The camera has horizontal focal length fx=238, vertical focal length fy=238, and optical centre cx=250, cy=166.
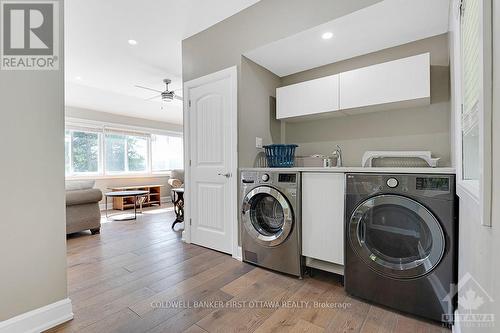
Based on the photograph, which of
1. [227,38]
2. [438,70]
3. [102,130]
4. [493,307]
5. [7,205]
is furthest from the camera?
[102,130]

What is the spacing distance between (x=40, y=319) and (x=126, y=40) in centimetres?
304

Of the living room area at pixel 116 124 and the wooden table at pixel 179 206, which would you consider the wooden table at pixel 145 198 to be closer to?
the living room area at pixel 116 124

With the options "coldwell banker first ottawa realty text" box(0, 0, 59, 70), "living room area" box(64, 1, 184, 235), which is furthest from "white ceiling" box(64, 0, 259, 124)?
"coldwell banker first ottawa realty text" box(0, 0, 59, 70)

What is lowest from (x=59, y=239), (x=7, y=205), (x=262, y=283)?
(x=262, y=283)

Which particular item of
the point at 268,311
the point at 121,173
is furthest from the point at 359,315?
the point at 121,173

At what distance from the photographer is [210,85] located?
2.77 metres

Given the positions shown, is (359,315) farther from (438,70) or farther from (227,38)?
(227,38)

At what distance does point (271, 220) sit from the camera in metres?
2.30

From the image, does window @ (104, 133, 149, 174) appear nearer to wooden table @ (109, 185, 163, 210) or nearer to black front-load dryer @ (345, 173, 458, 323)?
wooden table @ (109, 185, 163, 210)

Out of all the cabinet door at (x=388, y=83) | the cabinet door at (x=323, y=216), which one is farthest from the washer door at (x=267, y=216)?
the cabinet door at (x=388, y=83)

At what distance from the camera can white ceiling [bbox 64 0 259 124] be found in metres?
2.44

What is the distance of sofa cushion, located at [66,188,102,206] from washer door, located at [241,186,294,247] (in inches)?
96.9

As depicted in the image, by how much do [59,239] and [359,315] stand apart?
199 centimetres

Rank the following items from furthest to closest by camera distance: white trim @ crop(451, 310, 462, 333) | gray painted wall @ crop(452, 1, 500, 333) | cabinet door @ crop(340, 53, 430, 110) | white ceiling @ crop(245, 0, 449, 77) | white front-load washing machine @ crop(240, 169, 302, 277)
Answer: white front-load washing machine @ crop(240, 169, 302, 277), cabinet door @ crop(340, 53, 430, 110), white ceiling @ crop(245, 0, 449, 77), white trim @ crop(451, 310, 462, 333), gray painted wall @ crop(452, 1, 500, 333)
